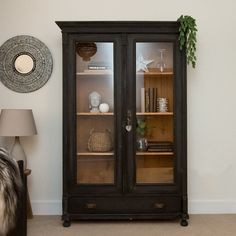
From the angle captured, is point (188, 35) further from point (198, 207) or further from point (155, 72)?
point (198, 207)

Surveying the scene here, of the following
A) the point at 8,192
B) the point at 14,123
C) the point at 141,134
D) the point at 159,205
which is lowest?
the point at 159,205

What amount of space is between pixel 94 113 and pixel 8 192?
190 cm

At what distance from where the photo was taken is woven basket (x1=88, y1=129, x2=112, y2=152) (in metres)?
3.37

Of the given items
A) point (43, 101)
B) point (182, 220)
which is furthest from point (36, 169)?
point (182, 220)

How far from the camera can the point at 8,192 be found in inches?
59.9

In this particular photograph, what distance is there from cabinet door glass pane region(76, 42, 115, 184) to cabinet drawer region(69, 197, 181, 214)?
0.17m

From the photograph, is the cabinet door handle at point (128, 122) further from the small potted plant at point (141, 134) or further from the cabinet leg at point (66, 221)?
the cabinet leg at point (66, 221)

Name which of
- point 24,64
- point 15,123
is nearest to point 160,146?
point 15,123

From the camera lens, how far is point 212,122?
376 cm

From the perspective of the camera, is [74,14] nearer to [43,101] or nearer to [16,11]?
[16,11]

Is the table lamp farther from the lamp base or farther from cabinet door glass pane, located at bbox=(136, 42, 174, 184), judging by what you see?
cabinet door glass pane, located at bbox=(136, 42, 174, 184)

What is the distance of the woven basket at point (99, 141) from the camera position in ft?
11.1

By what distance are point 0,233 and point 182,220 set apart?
2.16 meters

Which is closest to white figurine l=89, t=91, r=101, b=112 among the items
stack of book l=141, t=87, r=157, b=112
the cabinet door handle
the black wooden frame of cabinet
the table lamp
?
the black wooden frame of cabinet
